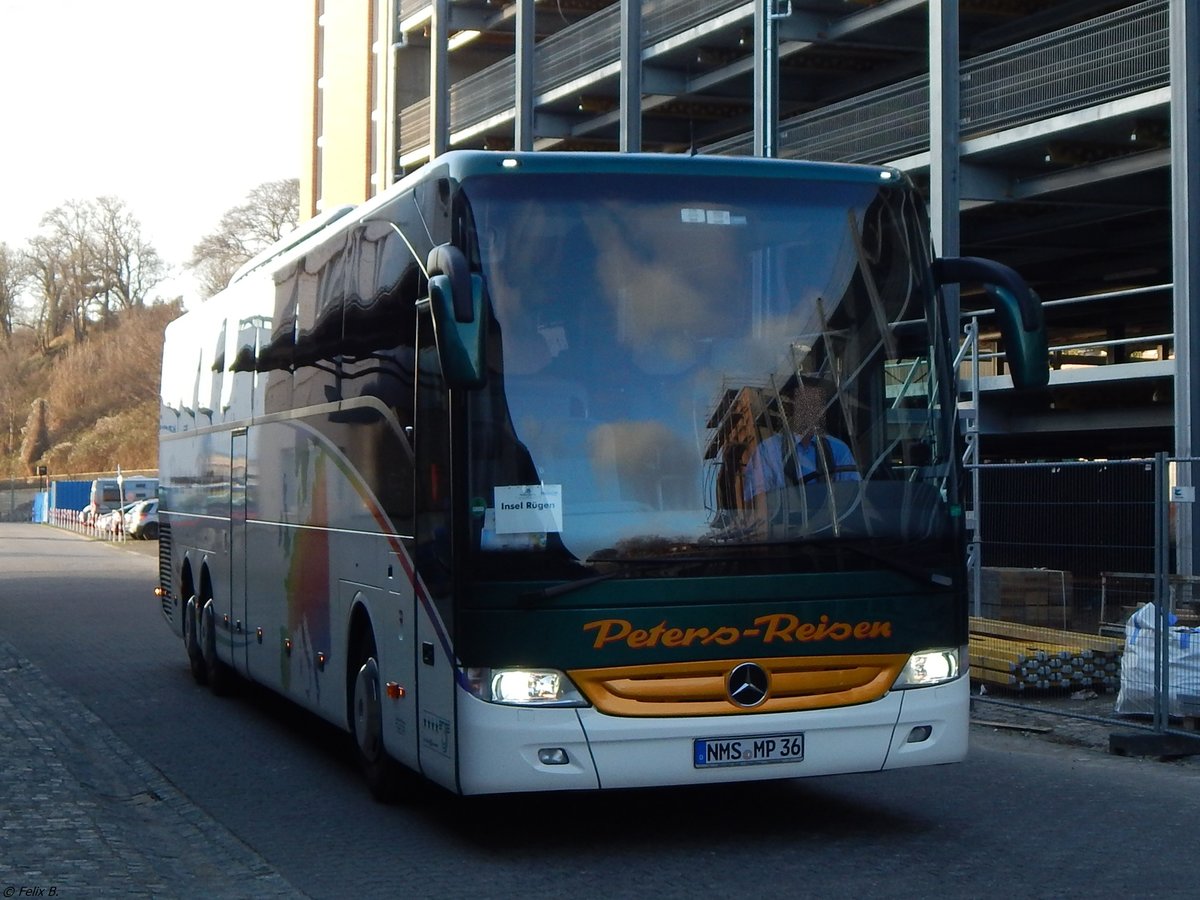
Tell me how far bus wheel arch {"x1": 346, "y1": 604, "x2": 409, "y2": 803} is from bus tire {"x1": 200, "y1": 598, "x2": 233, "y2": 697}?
496cm

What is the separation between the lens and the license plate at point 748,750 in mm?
7727

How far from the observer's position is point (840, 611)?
7941mm

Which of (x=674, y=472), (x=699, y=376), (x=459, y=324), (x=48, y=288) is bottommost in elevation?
(x=674, y=472)

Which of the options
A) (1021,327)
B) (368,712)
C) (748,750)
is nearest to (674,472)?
(748,750)

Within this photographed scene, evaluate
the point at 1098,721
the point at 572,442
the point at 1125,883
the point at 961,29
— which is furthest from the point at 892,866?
the point at 961,29

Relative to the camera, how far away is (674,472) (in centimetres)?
773

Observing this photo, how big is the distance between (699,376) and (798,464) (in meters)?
0.59

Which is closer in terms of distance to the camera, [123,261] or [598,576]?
[598,576]

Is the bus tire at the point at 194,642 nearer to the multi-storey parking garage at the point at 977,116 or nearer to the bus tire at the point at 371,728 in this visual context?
the bus tire at the point at 371,728

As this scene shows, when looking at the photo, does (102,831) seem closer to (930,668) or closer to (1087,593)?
(930,668)

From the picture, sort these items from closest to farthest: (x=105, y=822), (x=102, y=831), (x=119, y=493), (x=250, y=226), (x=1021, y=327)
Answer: (x=1021, y=327) < (x=102, y=831) < (x=105, y=822) < (x=119, y=493) < (x=250, y=226)

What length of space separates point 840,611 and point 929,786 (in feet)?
7.89

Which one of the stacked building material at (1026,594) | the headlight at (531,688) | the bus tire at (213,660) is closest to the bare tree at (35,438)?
the bus tire at (213,660)

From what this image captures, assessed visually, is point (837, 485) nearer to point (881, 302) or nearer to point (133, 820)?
point (881, 302)
